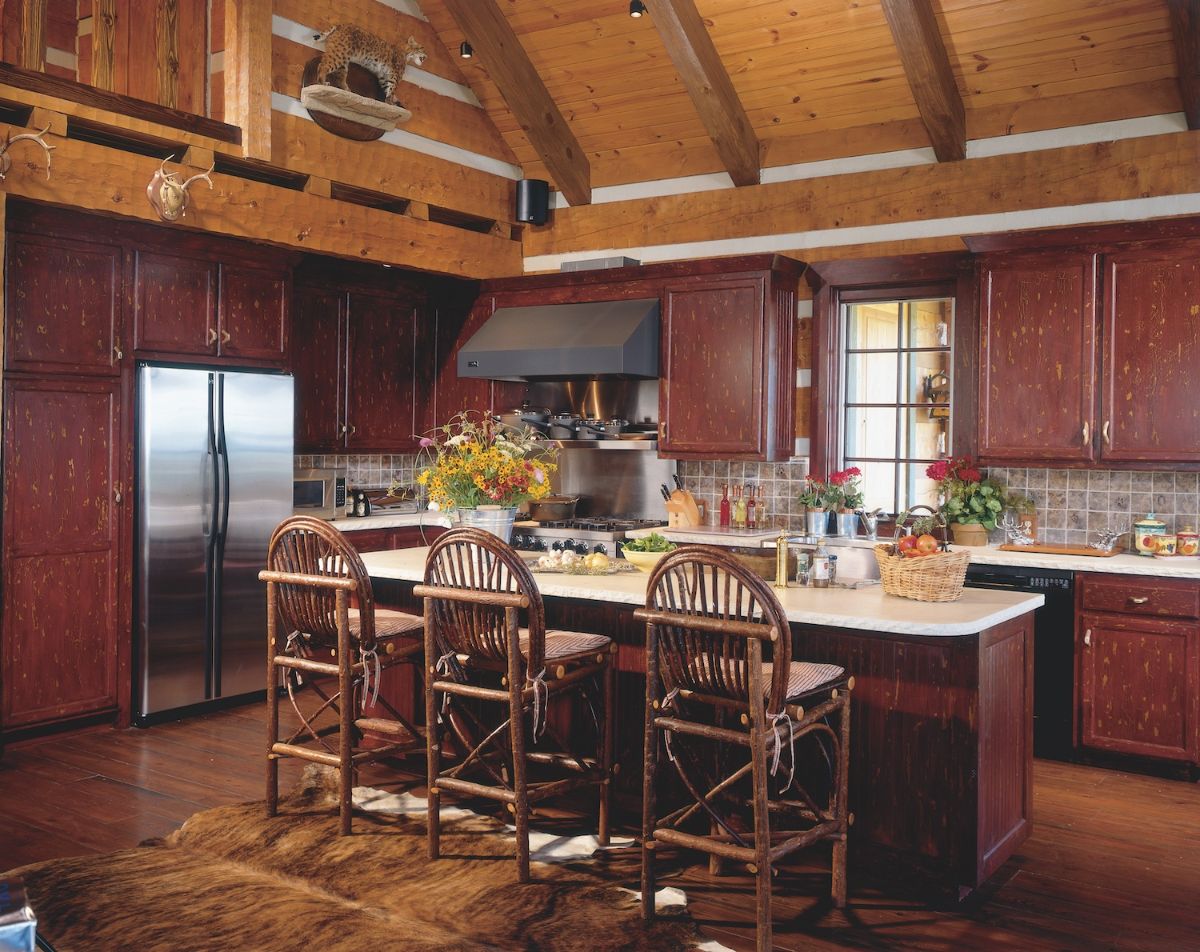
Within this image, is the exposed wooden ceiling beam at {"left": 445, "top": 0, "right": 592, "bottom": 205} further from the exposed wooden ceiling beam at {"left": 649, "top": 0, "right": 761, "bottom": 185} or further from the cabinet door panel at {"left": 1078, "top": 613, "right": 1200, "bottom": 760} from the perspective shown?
the cabinet door panel at {"left": 1078, "top": 613, "right": 1200, "bottom": 760}

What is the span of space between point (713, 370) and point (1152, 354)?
7.69ft

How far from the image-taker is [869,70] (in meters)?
6.01

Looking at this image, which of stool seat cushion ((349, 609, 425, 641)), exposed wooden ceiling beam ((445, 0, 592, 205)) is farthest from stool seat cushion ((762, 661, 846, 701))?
exposed wooden ceiling beam ((445, 0, 592, 205))

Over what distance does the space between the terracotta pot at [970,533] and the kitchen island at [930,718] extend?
1948mm

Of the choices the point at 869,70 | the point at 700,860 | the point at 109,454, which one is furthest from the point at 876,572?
the point at 109,454

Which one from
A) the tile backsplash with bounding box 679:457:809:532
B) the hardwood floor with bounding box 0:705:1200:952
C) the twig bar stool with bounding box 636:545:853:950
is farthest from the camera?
the tile backsplash with bounding box 679:457:809:532

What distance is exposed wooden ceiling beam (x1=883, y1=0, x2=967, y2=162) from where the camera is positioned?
209 inches

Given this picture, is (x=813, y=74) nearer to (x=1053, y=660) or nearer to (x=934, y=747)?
(x=1053, y=660)

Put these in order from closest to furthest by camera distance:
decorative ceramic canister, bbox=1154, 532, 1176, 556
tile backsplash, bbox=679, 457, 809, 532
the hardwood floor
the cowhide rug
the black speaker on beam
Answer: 1. the cowhide rug
2. the hardwood floor
3. decorative ceramic canister, bbox=1154, 532, 1176, 556
4. tile backsplash, bbox=679, 457, 809, 532
5. the black speaker on beam

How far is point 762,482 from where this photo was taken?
6.70m

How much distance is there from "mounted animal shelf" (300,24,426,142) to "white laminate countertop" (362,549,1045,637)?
3.03 m

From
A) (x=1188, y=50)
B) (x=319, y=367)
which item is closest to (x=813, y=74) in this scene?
(x=1188, y=50)

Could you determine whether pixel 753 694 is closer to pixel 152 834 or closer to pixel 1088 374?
pixel 152 834

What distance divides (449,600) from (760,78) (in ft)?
13.3
